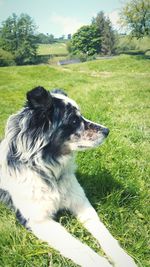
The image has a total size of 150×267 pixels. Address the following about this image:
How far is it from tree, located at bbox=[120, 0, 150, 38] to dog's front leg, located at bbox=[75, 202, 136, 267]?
32.1 meters

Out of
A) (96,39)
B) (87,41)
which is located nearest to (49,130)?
(96,39)

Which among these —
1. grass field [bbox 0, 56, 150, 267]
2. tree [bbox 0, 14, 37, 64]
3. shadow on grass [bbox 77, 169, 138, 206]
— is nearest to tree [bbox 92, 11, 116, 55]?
tree [bbox 0, 14, 37, 64]

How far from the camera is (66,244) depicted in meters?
2.72

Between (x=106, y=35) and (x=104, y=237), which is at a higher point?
(x=106, y=35)

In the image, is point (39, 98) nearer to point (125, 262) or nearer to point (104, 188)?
point (125, 262)

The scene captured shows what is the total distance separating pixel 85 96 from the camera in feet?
35.2

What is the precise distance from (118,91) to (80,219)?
9.24 m

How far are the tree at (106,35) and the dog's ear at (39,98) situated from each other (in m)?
73.4

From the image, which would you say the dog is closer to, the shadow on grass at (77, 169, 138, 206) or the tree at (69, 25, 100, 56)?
the shadow on grass at (77, 169, 138, 206)

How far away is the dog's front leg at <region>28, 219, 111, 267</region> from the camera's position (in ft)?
8.39

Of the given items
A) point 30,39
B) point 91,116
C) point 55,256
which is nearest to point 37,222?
point 55,256

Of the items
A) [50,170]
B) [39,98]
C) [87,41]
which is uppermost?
[87,41]

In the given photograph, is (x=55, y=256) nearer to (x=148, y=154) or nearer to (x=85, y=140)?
(x=85, y=140)

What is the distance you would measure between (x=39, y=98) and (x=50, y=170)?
2.65 feet
